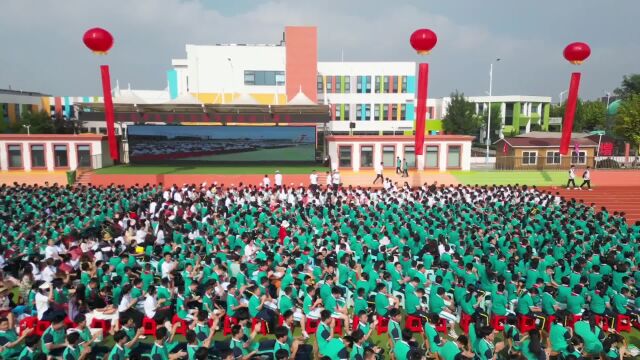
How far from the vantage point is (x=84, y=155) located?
2412cm

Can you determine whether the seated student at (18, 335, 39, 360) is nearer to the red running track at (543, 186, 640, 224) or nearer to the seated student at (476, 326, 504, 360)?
the seated student at (476, 326, 504, 360)

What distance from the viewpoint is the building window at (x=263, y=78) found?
35.5 meters

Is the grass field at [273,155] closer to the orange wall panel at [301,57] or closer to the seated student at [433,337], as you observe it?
the orange wall panel at [301,57]

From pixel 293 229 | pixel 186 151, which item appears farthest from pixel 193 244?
pixel 186 151

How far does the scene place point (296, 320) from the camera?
7.27 m

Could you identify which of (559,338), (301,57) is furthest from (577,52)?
(301,57)

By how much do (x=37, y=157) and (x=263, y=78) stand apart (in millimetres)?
17837

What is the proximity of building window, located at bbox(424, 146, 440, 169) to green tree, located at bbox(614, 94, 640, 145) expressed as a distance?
45.4 feet

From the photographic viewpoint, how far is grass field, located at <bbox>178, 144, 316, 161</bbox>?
84.7 ft

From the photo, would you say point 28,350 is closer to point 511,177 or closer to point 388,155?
point 388,155

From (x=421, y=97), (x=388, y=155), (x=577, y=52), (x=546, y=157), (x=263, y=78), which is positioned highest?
(x=263, y=78)

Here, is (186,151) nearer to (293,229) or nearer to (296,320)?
(293,229)

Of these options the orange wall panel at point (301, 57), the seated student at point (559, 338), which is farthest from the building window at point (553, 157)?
the seated student at point (559, 338)

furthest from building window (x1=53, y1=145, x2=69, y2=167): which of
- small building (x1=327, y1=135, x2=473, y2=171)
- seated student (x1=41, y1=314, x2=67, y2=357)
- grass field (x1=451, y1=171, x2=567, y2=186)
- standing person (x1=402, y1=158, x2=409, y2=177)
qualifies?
grass field (x1=451, y1=171, x2=567, y2=186)
